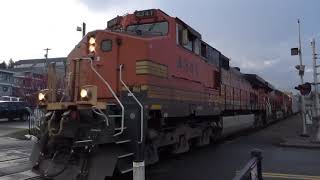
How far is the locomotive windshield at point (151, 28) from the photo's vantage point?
1238 cm

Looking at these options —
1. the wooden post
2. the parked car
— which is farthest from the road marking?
the parked car

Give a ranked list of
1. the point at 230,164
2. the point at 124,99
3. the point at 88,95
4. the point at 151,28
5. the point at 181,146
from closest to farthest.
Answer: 1. the point at 88,95
2. the point at 124,99
3. the point at 151,28
4. the point at 230,164
5. the point at 181,146

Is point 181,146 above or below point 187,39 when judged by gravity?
below

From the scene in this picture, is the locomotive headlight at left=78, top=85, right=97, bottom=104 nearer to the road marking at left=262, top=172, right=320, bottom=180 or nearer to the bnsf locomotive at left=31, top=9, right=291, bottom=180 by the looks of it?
the bnsf locomotive at left=31, top=9, right=291, bottom=180

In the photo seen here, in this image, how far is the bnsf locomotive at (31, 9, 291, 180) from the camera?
30.2ft

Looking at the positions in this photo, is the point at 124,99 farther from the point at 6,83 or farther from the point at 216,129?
the point at 6,83

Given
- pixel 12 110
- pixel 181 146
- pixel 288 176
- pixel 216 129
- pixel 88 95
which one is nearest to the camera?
pixel 88 95

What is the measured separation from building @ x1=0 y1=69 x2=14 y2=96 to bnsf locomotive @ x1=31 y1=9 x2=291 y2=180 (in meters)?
69.1

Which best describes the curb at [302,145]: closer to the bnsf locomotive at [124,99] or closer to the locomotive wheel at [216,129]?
the locomotive wheel at [216,129]

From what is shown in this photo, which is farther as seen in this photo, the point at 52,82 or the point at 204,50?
the point at 204,50

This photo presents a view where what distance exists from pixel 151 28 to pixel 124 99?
2.92m

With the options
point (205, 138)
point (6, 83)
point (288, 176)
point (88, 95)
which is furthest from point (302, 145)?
point (6, 83)

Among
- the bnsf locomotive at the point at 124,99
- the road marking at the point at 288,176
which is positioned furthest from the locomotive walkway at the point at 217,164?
the bnsf locomotive at the point at 124,99

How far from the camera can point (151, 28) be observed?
41.5ft
